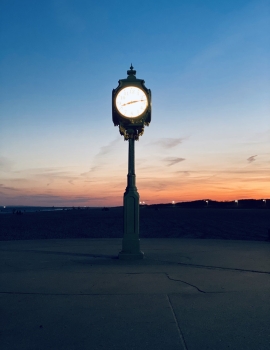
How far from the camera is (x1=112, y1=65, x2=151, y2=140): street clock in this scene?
713 centimetres

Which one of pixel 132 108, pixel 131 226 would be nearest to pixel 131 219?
pixel 131 226

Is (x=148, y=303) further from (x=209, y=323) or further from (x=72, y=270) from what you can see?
(x=72, y=270)

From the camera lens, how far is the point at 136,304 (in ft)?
12.5

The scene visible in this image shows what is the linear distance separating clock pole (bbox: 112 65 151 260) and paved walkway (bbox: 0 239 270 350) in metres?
1.04

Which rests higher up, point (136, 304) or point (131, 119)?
point (131, 119)

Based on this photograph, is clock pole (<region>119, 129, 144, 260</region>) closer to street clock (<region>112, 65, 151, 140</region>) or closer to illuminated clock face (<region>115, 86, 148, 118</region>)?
street clock (<region>112, 65, 151, 140</region>)

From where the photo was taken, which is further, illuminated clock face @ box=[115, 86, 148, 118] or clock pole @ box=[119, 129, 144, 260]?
illuminated clock face @ box=[115, 86, 148, 118]

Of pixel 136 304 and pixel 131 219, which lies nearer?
pixel 136 304

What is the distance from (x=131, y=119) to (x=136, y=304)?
4.16m

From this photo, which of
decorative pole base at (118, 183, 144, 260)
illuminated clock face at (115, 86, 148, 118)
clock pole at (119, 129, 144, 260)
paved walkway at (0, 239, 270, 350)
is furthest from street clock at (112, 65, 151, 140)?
paved walkway at (0, 239, 270, 350)

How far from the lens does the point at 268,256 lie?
694 centimetres

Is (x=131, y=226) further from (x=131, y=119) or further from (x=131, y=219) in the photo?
(x=131, y=119)

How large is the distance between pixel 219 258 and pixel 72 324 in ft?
13.9

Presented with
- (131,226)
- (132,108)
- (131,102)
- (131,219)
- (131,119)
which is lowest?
(131,226)
